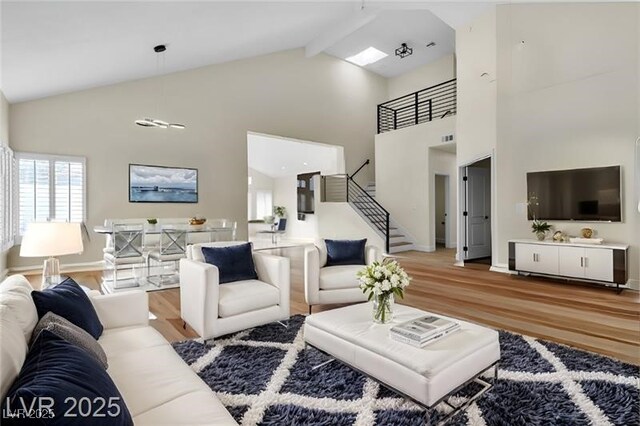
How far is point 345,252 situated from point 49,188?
5636mm

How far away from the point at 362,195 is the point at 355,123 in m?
2.38

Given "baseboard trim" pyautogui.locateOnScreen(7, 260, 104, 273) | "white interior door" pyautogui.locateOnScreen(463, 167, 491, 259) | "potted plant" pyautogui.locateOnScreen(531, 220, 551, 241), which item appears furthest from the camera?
"white interior door" pyautogui.locateOnScreen(463, 167, 491, 259)

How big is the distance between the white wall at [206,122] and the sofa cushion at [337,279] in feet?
16.9

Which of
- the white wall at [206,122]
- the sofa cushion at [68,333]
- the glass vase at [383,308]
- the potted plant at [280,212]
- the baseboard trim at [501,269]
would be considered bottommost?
the baseboard trim at [501,269]

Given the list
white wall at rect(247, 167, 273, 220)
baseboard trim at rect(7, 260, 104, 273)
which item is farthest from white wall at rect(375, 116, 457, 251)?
baseboard trim at rect(7, 260, 104, 273)

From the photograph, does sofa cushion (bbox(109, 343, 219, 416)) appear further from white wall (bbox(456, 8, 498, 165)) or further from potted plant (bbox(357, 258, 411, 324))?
white wall (bbox(456, 8, 498, 165))

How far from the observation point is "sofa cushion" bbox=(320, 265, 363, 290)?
3.59m

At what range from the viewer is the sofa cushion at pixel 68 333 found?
1.36 metres

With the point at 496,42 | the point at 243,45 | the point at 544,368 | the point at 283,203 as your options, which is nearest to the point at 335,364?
the point at 544,368

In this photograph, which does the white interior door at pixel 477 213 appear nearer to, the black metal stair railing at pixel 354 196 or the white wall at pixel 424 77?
the black metal stair railing at pixel 354 196

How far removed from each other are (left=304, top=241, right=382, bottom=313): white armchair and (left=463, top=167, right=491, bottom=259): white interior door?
13.4 ft

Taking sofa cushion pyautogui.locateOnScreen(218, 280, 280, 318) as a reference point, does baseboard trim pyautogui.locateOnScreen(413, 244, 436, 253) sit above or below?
below

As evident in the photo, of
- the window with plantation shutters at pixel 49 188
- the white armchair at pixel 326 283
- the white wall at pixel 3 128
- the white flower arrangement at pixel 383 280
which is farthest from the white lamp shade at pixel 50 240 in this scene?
the window with plantation shutters at pixel 49 188

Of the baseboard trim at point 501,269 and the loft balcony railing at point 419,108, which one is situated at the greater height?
the loft balcony railing at point 419,108
